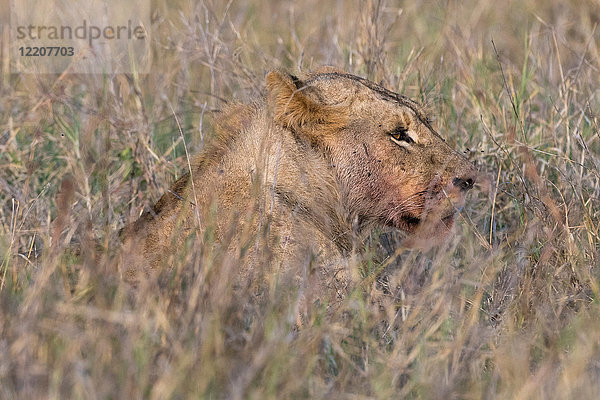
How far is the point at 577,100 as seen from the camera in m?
5.80

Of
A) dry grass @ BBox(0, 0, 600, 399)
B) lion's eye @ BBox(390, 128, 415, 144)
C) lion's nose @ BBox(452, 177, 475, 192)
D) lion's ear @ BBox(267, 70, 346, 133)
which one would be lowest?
dry grass @ BBox(0, 0, 600, 399)

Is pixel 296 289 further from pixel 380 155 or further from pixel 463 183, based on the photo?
pixel 463 183

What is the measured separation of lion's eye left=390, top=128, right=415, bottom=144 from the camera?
3.99 meters

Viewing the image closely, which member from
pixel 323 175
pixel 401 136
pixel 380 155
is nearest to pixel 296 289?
pixel 323 175

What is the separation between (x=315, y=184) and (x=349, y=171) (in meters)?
0.17

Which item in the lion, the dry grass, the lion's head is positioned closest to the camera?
the dry grass

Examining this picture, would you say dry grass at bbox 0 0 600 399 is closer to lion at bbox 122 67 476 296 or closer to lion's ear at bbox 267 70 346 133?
lion at bbox 122 67 476 296

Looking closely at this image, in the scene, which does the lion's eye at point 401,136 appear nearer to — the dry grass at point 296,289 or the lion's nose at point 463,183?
the lion's nose at point 463,183

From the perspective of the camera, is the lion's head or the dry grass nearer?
the dry grass

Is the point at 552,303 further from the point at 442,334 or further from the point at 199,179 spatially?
the point at 199,179

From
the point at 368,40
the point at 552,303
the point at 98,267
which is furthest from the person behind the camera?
the point at 368,40

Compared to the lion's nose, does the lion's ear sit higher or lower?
higher

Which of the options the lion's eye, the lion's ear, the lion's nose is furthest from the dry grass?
the lion's ear

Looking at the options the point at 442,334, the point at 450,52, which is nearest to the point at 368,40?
the point at 450,52
